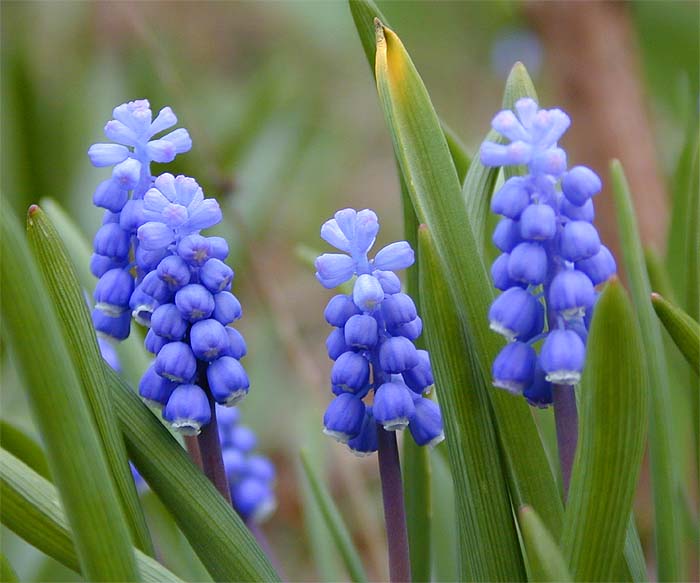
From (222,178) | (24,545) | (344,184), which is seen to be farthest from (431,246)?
(344,184)

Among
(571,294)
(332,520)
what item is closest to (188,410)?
(571,294)

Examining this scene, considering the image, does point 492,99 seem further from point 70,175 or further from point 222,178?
point 222,178

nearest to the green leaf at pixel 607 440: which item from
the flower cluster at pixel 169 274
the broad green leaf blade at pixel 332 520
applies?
the flower cluster at pixel 169 274

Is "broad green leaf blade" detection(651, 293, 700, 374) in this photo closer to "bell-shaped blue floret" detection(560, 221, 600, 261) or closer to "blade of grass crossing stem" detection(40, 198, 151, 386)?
"bell-shaped blue floret" detection(560, 221, 600, 261)

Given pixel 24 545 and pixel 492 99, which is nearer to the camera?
pixel 24 545

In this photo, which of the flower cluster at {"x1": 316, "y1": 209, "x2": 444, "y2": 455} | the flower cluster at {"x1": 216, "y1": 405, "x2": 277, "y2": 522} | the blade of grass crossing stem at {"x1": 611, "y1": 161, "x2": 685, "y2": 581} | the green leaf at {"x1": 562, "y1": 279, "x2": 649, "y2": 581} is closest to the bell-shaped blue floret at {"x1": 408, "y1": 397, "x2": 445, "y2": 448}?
the flower cluster at {"x1": 316, "y1": 209, "x2": 444, "y2": 455}

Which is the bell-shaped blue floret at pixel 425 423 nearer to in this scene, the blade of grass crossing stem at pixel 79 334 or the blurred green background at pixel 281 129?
the blade of grass crossing stem at pixel 79 334
